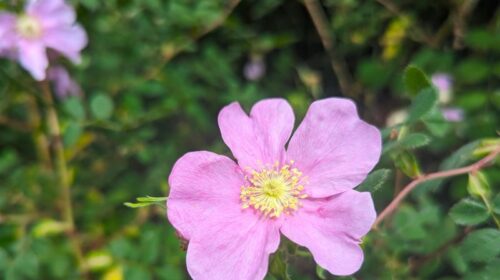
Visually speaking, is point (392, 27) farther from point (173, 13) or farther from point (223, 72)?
point (173, 13)

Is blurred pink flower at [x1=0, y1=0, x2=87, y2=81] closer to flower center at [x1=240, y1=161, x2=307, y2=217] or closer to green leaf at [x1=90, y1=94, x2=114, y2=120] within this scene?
green leaf at [x1=90, y1=94, x2=114, y2=120]

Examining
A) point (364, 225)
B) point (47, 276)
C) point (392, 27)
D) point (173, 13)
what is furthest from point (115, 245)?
point (392, 27)

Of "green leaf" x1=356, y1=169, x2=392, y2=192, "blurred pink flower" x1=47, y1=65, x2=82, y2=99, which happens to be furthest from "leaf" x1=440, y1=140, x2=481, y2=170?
"blurred pink flower" x1=47, y1=65, x2=82, y2=99

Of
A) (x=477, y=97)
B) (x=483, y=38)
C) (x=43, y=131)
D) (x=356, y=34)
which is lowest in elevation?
(x=477, y=97)

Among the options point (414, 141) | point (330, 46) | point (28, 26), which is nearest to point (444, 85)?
point (330, 46)

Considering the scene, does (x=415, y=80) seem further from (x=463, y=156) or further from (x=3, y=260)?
(x=3, y=260)
